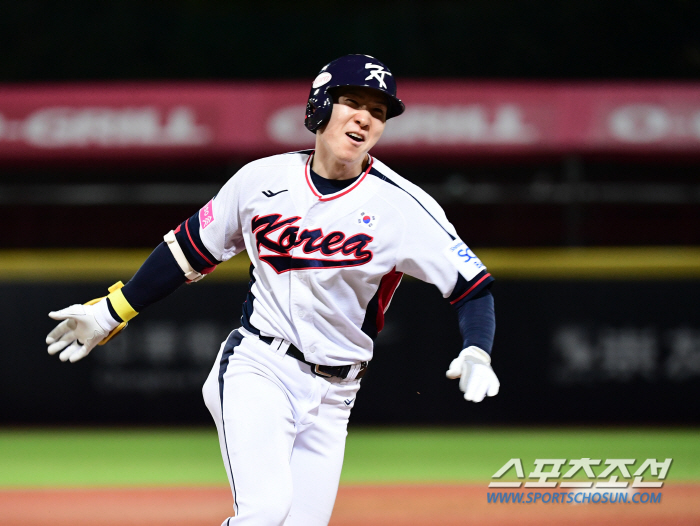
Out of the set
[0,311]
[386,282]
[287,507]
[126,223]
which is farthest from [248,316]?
[126,223]

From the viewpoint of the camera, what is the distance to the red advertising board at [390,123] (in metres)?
9.56

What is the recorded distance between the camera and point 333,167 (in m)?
3.01

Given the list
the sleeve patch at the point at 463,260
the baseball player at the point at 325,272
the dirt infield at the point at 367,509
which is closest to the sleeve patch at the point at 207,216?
the baseball player at the point at 325,272

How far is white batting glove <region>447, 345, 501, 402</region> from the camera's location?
101 inches

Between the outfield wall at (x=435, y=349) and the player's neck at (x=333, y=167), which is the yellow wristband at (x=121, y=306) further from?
the outfield wall at (x=435, y=349)

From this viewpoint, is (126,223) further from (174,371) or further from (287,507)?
(287,507)

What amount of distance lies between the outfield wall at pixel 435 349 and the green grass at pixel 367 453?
16cm

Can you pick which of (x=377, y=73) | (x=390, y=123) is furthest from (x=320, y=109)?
(x=390, y=123)

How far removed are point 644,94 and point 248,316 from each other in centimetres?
786

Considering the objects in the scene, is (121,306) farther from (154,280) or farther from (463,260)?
(463,260)

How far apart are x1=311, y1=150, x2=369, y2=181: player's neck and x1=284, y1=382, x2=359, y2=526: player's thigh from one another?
750mm

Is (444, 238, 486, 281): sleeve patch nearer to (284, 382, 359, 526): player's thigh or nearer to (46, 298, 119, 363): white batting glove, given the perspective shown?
(284, 382, 359, 526): player's thigh

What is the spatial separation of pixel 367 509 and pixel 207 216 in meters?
2.53

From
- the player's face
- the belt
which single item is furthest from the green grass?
the player's face
